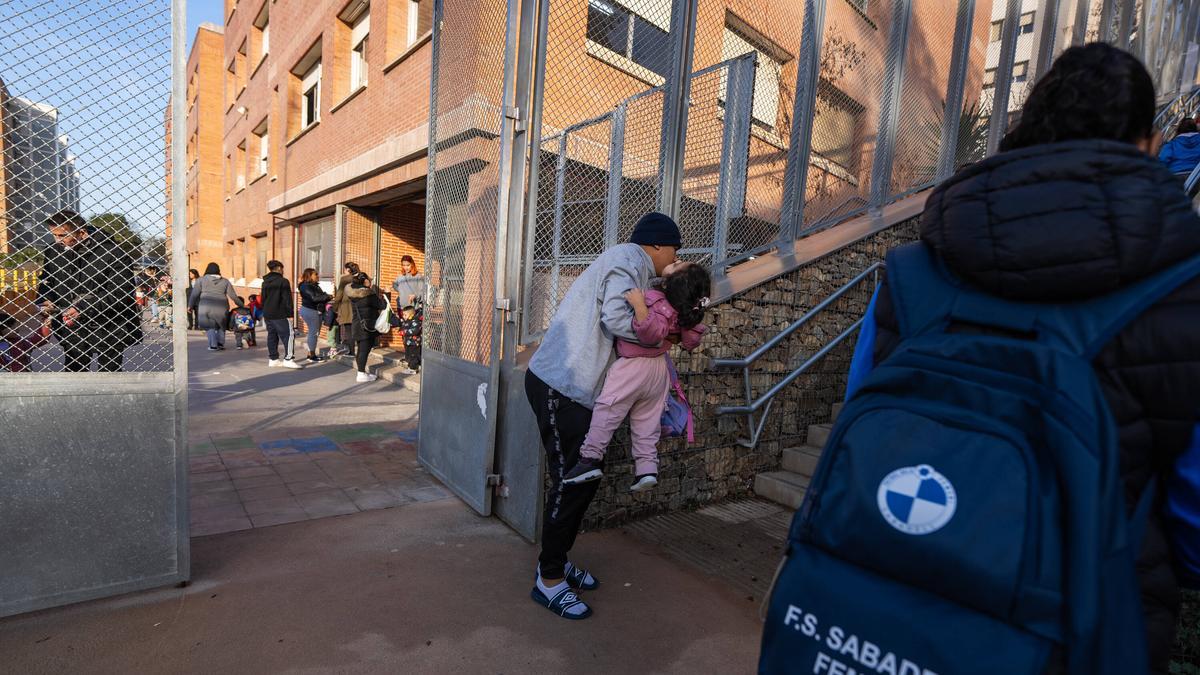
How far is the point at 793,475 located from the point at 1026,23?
7.75 meters

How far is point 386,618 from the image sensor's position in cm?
280

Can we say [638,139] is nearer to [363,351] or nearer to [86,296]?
[86,296]

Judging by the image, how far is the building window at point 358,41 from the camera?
11.3 meters

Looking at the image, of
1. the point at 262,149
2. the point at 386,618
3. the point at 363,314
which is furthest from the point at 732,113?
the point at 262,149

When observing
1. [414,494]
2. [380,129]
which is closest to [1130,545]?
[414,494]

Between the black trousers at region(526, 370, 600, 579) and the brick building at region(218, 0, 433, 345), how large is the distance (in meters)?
6.88

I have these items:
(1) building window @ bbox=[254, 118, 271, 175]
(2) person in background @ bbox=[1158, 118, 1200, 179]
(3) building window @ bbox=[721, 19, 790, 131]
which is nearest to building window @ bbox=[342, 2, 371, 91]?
(1) building window @ bbox=[254, 118, 271, 175]

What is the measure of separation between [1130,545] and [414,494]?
13.5 feet

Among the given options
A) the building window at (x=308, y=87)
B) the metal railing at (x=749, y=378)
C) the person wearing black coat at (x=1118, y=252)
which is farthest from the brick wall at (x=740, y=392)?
the building window at (x=308, y=87)

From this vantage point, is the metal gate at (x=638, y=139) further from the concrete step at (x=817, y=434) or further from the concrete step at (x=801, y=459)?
the concrete step at (x=801, y=459)

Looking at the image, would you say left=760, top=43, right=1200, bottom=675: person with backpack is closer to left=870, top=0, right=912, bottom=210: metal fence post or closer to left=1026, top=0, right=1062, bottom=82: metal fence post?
left=870, top=0, right=912, bottom=210: metal fence post

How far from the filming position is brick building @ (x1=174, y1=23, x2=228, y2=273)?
80.8 ft

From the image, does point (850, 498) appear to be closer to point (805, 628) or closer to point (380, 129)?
point (805, 628)

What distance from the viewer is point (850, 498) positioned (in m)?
1.08
